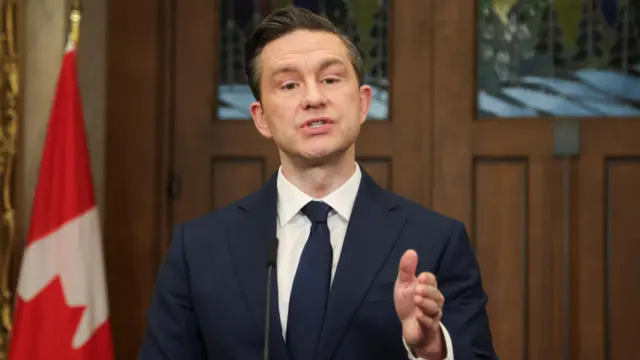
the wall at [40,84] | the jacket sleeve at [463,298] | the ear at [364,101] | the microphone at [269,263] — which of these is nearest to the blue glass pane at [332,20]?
the wall at [40,84]

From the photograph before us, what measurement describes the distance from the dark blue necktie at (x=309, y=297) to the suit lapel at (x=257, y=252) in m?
0.03

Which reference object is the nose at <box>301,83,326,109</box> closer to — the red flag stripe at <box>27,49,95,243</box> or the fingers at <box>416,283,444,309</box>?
the fingers at <box>416,283,444,309</box>

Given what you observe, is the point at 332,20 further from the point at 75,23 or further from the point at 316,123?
the point at 316,123

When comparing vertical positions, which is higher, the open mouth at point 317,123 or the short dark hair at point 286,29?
the short dark hair at point 286,29

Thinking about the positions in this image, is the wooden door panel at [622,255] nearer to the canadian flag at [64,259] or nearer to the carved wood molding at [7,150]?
the canadian flag at [64,259]

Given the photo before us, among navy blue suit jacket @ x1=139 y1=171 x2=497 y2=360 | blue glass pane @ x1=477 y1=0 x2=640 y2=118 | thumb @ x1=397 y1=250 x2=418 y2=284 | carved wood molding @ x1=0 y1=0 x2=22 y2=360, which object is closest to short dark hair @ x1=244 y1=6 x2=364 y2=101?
navy blue suit jacket @ x1=139 y1=171 x2=497 y2=360

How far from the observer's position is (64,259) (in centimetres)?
262

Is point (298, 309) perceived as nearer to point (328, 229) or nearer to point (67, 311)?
point (328, 229)

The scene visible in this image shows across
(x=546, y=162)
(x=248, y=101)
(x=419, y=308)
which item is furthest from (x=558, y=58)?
(x=419, y=308)

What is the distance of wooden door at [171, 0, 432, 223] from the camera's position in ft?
10.1

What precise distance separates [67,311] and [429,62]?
1.41m

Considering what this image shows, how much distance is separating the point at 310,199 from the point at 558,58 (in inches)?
67.6

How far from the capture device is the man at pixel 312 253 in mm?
1490

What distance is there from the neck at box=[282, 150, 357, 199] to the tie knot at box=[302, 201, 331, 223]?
1.0 inches
